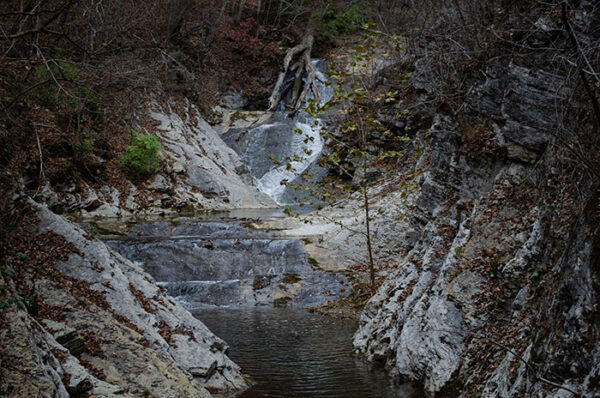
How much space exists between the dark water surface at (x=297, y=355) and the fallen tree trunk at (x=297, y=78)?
63.8 ft

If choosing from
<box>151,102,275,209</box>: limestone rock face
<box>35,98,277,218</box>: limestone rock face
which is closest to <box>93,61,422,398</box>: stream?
<box>35,98,277,218</box>: limestone rock face

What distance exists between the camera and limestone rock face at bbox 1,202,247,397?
3.91 meters

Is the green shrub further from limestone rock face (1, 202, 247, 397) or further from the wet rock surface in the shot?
limestone rock face (1, 202, 247, 397)

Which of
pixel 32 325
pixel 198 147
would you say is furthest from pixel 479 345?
pixel 198 147

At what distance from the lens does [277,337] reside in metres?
9.19

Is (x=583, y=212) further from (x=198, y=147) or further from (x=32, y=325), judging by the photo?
(x=198, y=147)

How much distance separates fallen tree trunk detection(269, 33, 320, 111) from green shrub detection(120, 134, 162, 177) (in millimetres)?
11473

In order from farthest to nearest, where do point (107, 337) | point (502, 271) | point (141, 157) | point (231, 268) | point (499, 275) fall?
point (141, 157), point (231, 268), point (499, 275), point (502, 271), point (107, 337)

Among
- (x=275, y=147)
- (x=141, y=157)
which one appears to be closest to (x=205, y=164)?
(x=141, y=157)

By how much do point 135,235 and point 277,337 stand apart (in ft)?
22.7

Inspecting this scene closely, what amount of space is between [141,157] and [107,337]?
1436cm

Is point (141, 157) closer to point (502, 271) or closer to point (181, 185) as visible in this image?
point (181, 185)

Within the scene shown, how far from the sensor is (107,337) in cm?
506

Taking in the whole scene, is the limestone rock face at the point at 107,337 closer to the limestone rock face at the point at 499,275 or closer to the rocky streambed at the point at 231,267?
the limestone rock face at the point at 499,275
